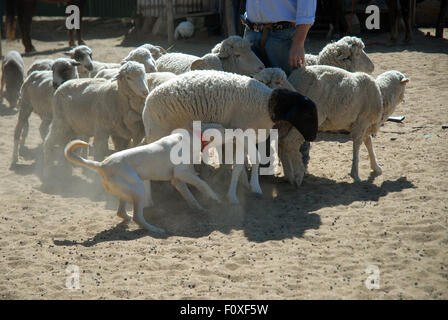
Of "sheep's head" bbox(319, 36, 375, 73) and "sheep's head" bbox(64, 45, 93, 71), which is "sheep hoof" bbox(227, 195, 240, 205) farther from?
"sheep's head" bbox(64, 45, 93, 71)

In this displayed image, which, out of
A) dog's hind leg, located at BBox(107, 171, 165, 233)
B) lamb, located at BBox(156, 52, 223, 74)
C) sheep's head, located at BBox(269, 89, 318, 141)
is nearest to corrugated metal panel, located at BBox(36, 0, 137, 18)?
lamb, located at BBox(156, 52, 223, 74)

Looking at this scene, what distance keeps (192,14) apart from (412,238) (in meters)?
12.4

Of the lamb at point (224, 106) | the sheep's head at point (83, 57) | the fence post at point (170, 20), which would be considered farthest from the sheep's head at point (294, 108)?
the fence post at point (170, 20)

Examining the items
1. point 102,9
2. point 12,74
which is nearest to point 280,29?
point 12,74

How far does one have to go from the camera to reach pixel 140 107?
6262mm

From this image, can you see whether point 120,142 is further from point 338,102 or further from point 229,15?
point 229,15

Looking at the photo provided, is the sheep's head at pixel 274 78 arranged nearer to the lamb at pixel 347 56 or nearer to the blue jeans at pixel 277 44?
the blue jeans at pixel 277 44

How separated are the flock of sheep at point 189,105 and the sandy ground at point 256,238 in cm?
32

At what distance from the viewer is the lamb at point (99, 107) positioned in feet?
19.8
